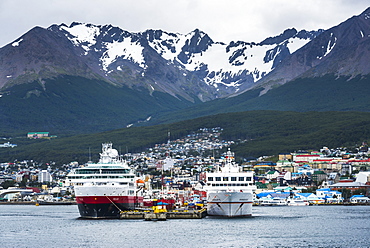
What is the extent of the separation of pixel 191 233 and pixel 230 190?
15.4 m

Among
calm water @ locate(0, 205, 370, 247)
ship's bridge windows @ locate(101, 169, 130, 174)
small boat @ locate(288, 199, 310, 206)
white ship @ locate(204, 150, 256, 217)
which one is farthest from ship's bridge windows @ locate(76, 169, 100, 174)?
small boat @ locate(288, 199, 310, 206)

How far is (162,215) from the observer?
354ft

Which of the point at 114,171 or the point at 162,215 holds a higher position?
the point at 114,171

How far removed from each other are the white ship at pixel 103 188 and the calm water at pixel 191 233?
2.50 metres

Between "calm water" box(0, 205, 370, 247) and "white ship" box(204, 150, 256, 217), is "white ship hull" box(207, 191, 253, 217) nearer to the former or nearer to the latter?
"white ship" box(204, 150, 256, 217)

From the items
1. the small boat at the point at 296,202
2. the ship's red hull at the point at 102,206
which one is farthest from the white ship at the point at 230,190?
the small boat at the point at 296,202

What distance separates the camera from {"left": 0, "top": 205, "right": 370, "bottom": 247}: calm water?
81625mm

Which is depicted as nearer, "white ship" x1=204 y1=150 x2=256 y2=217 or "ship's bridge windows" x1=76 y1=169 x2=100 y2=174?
"white ship" x1=204 y1=150 x2=256 y2=217

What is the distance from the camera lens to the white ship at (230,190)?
343 ft

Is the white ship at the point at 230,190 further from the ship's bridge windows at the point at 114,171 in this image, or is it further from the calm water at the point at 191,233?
the ship's bridge windows at the point at 114,171

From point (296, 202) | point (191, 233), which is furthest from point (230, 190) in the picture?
point (296, 202)

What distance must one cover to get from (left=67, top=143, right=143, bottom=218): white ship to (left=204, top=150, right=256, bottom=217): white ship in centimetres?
1154

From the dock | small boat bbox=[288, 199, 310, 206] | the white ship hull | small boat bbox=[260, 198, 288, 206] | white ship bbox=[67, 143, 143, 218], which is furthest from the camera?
small boat bbox=[260, 198, 288, 206]

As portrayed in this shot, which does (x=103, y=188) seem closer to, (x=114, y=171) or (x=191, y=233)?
(x=114, y=171)
